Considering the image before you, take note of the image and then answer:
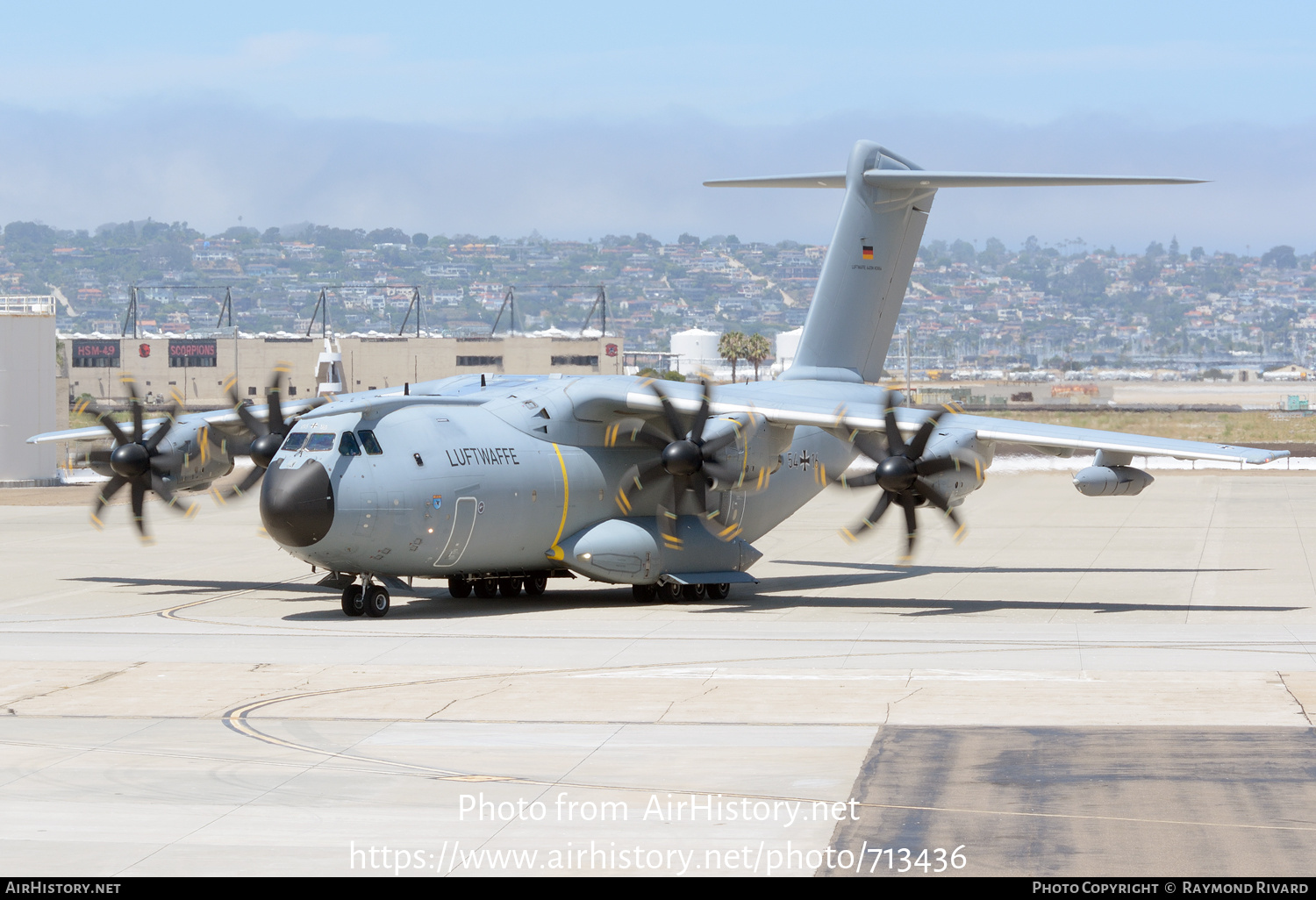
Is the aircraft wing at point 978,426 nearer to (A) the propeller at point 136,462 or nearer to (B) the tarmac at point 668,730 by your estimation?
(B) the tarmac at point 668,730

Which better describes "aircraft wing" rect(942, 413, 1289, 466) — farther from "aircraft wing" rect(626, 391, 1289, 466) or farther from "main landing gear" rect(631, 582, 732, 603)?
"main landing gear" rect(631, 582, 732, 603)

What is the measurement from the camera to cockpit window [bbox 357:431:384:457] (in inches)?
986

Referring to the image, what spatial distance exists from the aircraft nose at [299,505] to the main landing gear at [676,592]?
6605mm

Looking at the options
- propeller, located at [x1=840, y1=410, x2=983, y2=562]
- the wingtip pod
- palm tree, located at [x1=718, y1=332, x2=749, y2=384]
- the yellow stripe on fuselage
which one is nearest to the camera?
the wingtip pod

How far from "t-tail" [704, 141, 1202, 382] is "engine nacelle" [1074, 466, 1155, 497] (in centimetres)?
632

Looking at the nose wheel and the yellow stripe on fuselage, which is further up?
the yellow stripe on fuselage

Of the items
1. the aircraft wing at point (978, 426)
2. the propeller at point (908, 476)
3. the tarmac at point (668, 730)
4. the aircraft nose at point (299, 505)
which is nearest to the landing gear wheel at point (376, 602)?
the tarmac at point (668, 730)

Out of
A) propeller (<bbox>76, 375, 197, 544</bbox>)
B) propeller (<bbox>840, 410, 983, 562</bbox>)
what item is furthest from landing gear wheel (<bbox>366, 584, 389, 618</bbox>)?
propeller (<bbox>840, 410, 983, 562</bbox>)

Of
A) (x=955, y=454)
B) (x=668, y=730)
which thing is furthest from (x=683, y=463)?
(x=668, y=730)

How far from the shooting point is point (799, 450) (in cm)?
3019

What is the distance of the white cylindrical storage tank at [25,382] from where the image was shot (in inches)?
2234

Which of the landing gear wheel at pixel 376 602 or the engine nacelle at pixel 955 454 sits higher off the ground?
the engine nacelle at pixel 955 454

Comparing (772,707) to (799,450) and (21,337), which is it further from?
(21,337)

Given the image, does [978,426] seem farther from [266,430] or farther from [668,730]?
[266,430]
